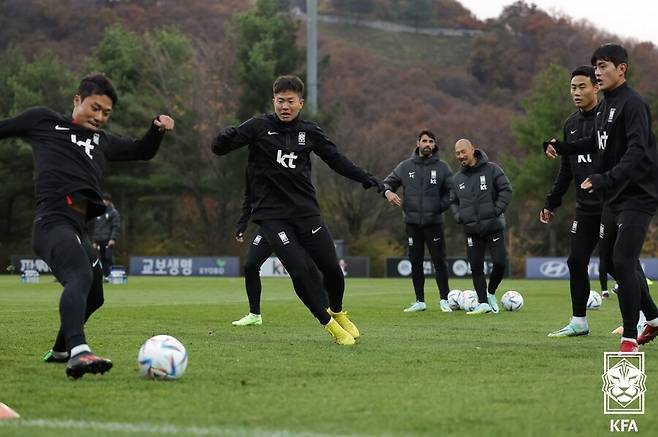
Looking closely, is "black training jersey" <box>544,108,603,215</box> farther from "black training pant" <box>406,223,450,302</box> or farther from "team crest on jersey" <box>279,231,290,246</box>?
"black training pant" <box>406,223,450,302</box>

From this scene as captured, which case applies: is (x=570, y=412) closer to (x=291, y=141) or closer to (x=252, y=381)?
(x=252, y=381)

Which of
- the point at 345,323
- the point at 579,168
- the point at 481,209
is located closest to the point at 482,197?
the point at 481,209

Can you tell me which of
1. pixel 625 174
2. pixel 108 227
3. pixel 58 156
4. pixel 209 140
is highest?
pixel 209 140

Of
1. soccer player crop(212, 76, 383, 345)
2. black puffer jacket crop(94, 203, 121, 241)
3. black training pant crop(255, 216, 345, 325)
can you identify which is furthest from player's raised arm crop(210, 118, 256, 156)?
black puffer jacket crop(94, 203, 121, 241)

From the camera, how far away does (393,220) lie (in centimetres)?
5653

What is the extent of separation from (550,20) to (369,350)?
3517 inches

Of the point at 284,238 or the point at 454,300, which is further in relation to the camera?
the point at 454,300

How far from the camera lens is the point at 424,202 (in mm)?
16547

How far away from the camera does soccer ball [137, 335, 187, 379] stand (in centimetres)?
740

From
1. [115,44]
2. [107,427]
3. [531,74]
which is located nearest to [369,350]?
[107,427]

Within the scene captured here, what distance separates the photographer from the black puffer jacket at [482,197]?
16.0m

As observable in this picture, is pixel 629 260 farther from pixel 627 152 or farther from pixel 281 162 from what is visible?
pixel 281 162

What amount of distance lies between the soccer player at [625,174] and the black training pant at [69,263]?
144 inches

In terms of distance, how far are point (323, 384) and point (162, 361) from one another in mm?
1015
